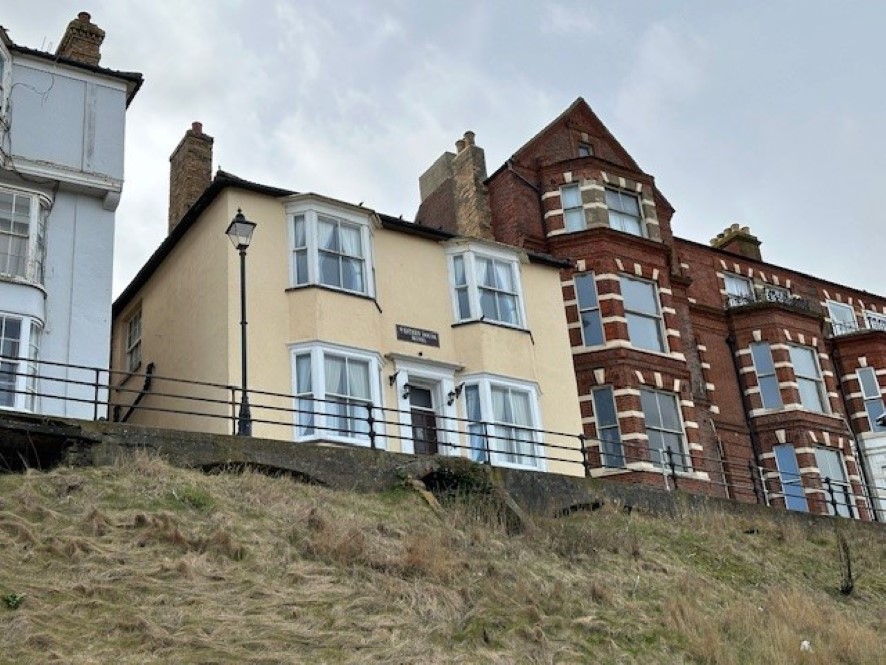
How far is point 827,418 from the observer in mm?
37344

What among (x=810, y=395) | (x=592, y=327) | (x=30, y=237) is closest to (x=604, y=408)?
(x=592, y=327)

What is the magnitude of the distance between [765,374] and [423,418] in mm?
15178

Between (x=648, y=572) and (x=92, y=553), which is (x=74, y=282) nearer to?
(x=92, y=553)

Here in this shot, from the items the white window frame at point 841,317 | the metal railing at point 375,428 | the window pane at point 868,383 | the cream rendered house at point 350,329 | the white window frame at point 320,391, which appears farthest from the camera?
the white window frame at point 841,317

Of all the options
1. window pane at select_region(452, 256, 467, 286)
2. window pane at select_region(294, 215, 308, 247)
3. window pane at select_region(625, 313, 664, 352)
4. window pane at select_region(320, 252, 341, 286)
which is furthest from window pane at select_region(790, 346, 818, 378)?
window pane at select_region(294, 215, 308, 247)

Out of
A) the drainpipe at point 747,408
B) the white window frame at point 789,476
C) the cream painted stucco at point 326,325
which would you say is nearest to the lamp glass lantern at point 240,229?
the cream painted stucco at point 326,325

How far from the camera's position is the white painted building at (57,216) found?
22375 mm

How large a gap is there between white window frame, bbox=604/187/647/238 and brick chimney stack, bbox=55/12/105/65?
1598 cm

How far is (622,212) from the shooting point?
117ft

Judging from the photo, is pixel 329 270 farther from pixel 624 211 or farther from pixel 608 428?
pixel 624 211

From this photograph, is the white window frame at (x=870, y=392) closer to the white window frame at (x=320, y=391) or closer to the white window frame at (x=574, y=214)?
the white window frame at (x=574, y=214)

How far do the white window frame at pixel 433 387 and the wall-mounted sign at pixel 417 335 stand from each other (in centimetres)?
59

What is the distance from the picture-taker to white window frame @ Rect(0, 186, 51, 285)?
22938mm

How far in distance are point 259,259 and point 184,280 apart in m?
2.92
